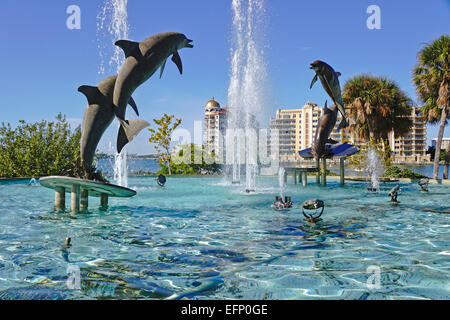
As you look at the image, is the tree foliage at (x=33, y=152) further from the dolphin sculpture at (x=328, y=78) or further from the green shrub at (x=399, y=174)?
the green shrub at (x=399, y=174)

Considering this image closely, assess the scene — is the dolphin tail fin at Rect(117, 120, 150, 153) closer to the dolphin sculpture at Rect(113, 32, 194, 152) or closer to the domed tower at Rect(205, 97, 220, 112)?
the dolphin sculpture at Rect(113, 32, 194, 152)

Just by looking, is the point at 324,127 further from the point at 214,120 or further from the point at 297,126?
the point at 297,126

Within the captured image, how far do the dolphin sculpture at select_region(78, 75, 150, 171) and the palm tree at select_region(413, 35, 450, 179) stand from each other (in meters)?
20.9

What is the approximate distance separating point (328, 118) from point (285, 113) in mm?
119893

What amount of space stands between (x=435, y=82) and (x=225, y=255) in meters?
23.1

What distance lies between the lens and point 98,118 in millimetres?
8203

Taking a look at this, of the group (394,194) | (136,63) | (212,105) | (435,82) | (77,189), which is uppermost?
(212,105)

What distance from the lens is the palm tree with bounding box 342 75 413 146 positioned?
2841cm

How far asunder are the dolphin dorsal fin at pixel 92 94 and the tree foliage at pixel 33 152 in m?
13.3

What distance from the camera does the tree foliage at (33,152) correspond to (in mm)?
20019

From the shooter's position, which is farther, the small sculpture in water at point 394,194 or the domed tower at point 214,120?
the domed tower at point 214,120

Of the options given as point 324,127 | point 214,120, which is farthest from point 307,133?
point 324,127
